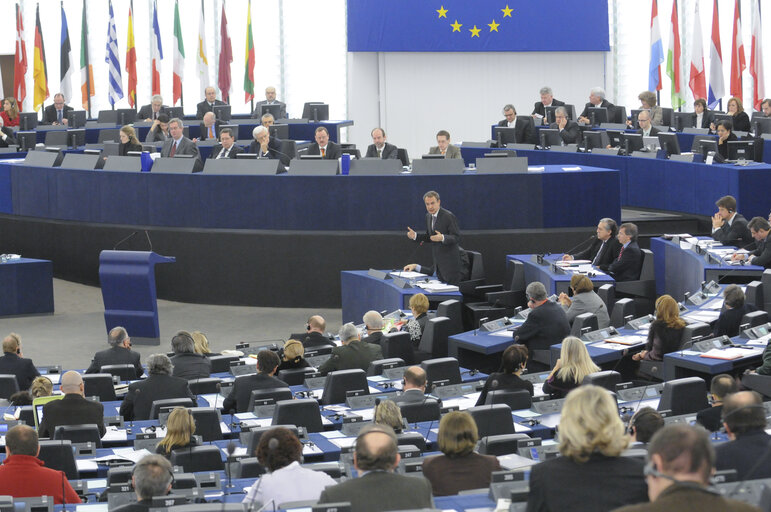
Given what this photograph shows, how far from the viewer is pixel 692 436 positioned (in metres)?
3.35

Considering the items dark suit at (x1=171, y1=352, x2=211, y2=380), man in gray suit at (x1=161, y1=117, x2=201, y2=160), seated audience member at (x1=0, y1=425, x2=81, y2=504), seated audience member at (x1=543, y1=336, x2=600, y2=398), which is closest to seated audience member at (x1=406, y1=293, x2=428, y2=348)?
dark suit at (x1=171, y1=352, x2=211, y2=380)

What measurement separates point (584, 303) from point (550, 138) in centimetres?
772

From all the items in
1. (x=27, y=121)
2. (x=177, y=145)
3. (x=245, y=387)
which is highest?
(x=27, y=121)

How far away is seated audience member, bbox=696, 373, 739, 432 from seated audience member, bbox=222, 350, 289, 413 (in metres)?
3.03

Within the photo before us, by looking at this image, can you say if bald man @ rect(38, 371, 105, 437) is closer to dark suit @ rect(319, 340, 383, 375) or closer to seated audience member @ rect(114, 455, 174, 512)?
dark suit @ rect(319, 340, 383, 375)

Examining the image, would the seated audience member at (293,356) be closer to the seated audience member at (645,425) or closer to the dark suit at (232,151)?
the seated audience member at (645,425)

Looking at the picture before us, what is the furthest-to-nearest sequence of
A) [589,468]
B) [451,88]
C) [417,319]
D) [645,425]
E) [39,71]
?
[451,88], [39,71], [417,319], [645,425], [589,468]

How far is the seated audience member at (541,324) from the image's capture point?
10.6 m

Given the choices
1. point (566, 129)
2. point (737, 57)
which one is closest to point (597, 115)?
point (566, 129)

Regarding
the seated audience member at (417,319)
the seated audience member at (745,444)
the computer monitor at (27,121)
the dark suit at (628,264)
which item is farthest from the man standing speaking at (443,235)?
the computer monitor at (27,121)

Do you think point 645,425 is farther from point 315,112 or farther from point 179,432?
point 315,112

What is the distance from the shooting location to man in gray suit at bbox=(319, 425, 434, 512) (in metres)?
4.44

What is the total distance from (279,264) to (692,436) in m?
12.4

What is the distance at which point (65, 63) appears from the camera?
A: 23.9m
